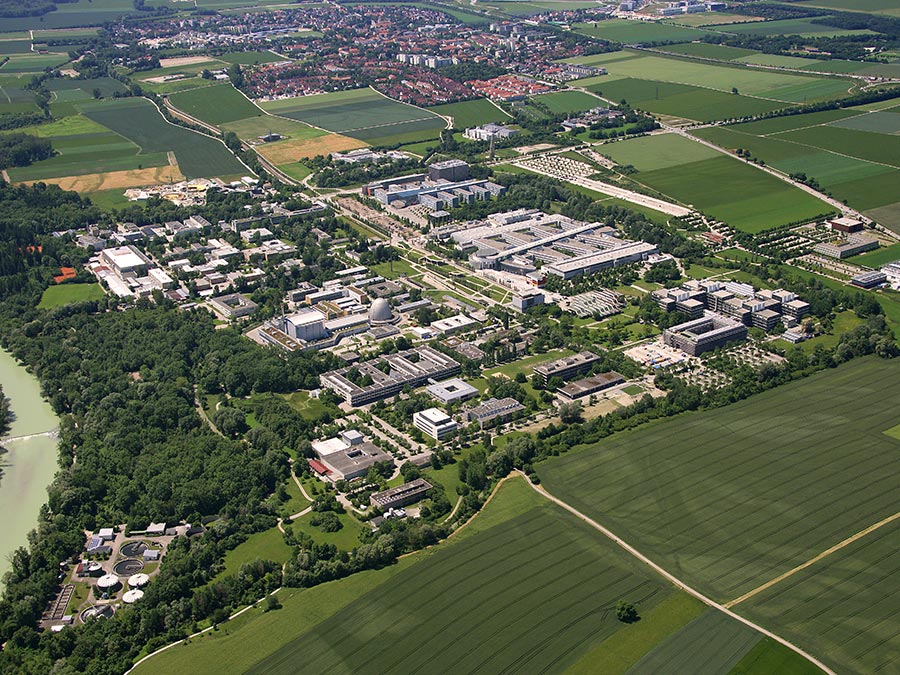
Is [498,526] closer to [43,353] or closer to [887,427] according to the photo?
[887,427]

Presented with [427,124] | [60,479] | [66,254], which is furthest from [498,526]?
[427,124]

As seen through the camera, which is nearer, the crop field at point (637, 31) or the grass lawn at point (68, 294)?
the grass lawn at point (68, 294)

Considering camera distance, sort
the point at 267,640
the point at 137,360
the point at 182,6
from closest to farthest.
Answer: the point at 267,640, the point at 137,360, the point at 182,6

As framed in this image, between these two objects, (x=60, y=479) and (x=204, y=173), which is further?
(x=204, y=173)

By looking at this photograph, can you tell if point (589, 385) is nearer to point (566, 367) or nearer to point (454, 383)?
point (566, 367)

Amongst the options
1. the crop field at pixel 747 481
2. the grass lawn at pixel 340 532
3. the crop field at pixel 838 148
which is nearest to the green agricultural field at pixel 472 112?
the crop field at pixel 838 148

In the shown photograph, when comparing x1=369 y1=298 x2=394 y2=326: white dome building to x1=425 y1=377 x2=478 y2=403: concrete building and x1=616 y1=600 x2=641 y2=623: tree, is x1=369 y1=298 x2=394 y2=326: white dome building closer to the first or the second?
x1=425 y1=377 x2=478 y2=403: concrete building

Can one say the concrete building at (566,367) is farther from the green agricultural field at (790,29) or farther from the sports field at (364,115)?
the green agricultural field at (790,29)

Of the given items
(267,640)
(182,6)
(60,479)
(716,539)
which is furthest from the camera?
(182,6)
